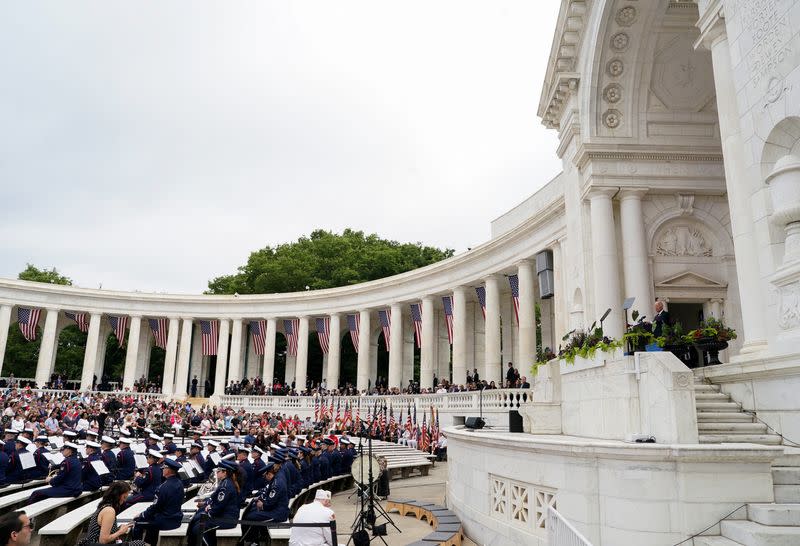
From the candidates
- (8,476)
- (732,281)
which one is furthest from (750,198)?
(8,476)

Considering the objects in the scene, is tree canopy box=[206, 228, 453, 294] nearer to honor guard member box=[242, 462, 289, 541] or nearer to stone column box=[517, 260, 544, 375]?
stone column box=[517, 260, 544, 375]

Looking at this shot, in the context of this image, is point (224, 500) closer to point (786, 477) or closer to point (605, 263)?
point (786, 477)

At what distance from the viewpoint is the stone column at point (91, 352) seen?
6694 centimetres

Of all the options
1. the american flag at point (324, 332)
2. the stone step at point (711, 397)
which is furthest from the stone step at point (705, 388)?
the american flag at point (324, 332)

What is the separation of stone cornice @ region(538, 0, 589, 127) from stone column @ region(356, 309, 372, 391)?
38.8 meters

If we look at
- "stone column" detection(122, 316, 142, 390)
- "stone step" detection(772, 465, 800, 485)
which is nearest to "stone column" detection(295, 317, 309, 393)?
"stone column" detection(122, 316, 142, 390)

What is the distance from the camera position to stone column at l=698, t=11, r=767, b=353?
14.6 meters

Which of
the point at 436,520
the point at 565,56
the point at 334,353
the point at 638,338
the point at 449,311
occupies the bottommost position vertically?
the point at 436,520

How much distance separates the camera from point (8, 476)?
19016 millimetres

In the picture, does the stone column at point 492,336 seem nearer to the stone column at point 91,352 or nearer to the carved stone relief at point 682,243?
the carved stone relief at point 682,243

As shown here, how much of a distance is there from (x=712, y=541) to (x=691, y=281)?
17.3 m

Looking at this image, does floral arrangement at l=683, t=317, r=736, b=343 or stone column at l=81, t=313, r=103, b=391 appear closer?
floral arrangement at l=683, t=317, r=736, b=343

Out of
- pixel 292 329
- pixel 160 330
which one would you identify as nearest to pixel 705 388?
pixel 292 329

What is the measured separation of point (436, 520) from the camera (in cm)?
1778
